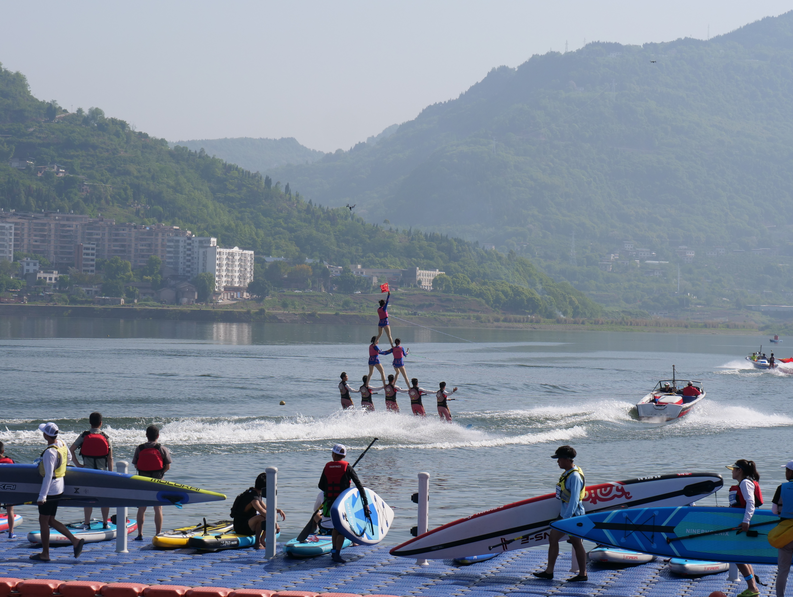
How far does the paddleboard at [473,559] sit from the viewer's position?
1214cm

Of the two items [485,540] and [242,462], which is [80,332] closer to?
[242,462]

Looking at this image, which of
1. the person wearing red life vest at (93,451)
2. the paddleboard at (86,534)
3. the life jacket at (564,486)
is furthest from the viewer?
the person wearing red life vest at (93,451)

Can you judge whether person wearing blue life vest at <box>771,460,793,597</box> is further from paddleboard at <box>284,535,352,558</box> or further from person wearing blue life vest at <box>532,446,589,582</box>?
paddleboard at <box>284,535,352,558</box>

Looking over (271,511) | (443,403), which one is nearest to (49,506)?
(271,511)

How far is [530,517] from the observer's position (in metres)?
12.1

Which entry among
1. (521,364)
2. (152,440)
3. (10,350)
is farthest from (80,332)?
(152,440)

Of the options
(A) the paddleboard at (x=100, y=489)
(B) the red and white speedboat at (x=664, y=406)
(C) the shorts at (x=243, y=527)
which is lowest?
(B) the red and white speedboat at (x=664, y=406)

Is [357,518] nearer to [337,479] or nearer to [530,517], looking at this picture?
[337,479]

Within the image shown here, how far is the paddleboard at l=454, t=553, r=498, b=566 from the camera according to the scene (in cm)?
1214

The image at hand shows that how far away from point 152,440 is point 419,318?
511 ft

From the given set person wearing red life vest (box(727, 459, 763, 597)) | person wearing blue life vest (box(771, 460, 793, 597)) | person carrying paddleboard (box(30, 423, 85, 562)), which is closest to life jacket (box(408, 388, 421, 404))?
person carrying paddleboard (box(30, 423, 85, 562))

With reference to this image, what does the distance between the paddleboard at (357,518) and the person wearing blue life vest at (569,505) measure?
2592mm

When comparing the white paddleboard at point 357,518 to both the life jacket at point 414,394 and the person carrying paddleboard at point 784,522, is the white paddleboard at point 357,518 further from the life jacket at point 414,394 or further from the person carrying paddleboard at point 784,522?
the life jacket at point 414,394

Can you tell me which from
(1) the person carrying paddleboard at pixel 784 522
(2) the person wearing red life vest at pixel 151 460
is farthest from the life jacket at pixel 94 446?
(1) the person carrying paddleboard at pixel 784 522
